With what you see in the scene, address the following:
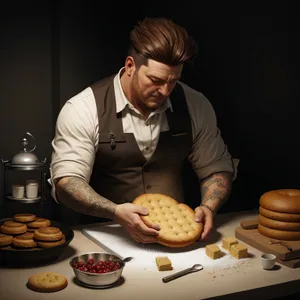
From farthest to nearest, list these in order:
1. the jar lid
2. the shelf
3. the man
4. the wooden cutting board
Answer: the shelf < the jar lid < the man < the wooden cutting board

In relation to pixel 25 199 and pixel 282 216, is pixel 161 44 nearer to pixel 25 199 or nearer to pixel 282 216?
pixel 282 216

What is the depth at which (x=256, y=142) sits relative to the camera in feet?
12.3

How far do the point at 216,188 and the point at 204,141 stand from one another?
0.32 m

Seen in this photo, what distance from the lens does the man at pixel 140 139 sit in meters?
2.67

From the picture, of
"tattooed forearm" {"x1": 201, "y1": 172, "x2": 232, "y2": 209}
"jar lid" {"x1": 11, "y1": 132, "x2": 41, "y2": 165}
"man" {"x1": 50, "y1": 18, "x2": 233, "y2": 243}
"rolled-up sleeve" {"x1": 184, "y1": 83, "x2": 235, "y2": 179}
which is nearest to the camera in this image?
"man" {"x1": 50, "y1": 18, "x2": 233, "y2": 243}

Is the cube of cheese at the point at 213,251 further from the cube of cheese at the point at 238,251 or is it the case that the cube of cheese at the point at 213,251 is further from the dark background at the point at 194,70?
the dark background at the point at 194,70

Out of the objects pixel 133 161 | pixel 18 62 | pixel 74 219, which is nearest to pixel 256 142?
pixel 133 161

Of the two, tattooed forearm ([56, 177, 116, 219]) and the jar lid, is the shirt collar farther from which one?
the jar lid

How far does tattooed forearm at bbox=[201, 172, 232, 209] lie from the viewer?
2.89m

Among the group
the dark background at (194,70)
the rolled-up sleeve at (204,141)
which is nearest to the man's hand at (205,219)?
the rolled-up sleeve at (204,141)

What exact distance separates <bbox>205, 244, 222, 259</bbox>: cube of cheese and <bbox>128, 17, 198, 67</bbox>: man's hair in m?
0.92

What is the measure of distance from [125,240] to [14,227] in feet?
1.75

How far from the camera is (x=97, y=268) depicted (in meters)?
2.06

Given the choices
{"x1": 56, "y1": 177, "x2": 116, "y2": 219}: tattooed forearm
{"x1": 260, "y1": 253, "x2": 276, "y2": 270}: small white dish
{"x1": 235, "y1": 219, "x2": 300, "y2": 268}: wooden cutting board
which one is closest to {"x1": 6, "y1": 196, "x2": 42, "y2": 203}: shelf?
{"x1": 56, "y1": 177, "x2": 116, "y2": 219}: tattooed forearm
